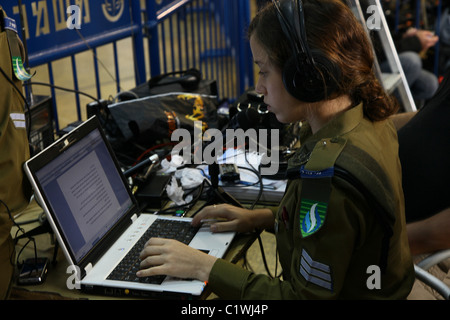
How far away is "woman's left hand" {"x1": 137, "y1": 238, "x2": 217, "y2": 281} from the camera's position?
120 centimetres

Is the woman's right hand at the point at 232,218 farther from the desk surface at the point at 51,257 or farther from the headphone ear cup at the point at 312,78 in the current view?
the headphone ear cup at the point at 312,78

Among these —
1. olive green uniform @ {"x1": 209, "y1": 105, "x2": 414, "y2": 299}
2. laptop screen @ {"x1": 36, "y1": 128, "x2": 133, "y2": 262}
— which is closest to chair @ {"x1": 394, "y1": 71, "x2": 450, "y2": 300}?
olive green uniform @ {"x1": 209, "y1": 105, "x2": 414, "y2": 299}

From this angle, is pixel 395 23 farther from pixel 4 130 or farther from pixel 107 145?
pixel 4 130

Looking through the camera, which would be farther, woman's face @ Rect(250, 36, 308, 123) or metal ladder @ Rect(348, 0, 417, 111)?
metal ladder @ Rect(348, 0, 417, 111)

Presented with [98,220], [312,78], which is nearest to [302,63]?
[312,78]

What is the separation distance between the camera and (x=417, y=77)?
162 inches

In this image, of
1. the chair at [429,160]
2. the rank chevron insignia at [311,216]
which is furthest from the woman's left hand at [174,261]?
the chair at [429,160]

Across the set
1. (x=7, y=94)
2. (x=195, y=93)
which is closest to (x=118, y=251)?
(x=7, y=94)

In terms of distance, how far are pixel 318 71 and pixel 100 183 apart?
2.14 ft

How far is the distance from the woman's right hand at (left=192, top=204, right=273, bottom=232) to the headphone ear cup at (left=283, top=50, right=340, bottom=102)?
17.1 inches

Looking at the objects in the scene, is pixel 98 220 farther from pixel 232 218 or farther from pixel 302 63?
pixel 302 63

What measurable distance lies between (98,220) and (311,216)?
1.88 ft

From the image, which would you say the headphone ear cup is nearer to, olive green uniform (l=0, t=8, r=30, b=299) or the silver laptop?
the silver laptop

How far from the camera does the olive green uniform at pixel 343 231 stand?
104 centimetres
